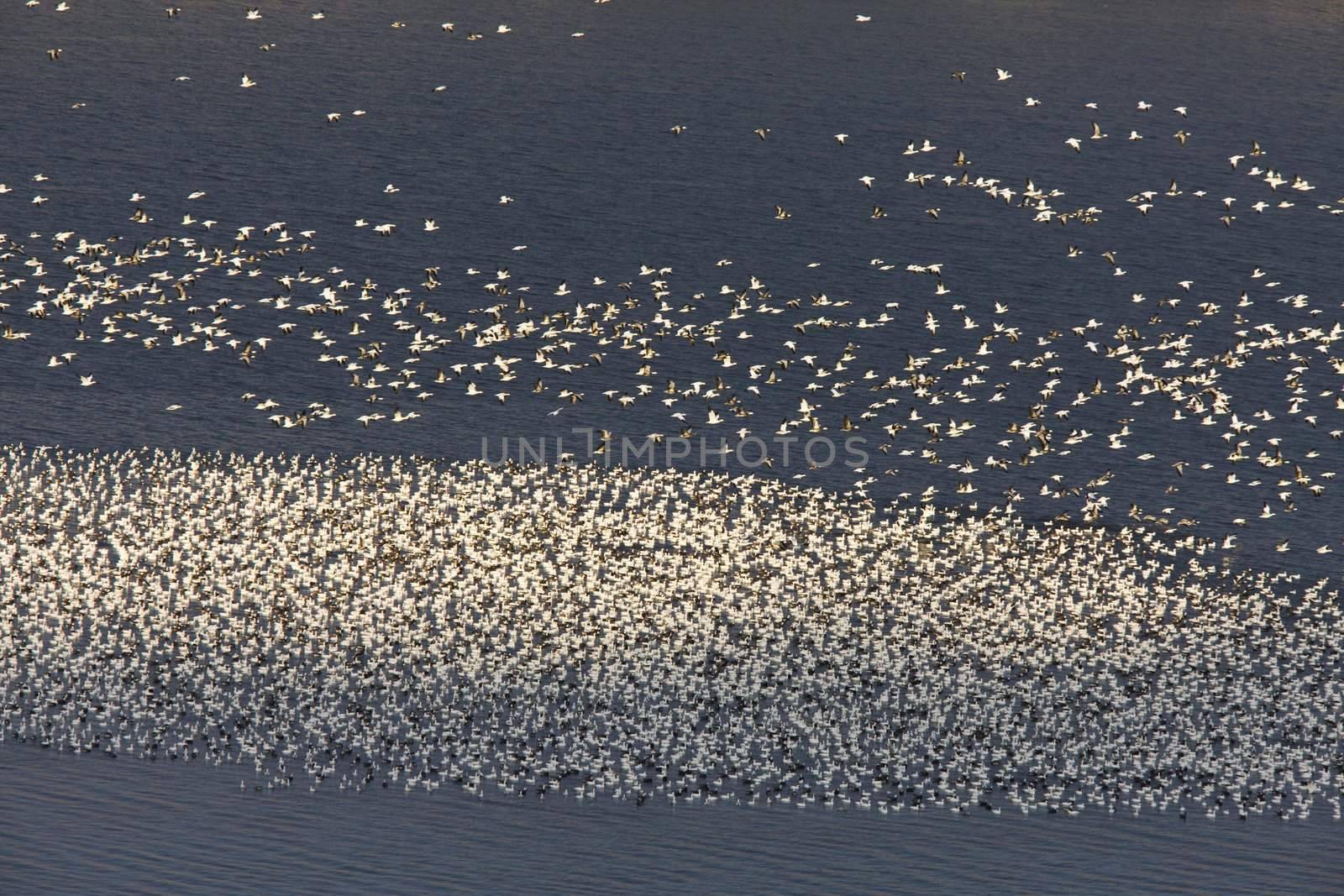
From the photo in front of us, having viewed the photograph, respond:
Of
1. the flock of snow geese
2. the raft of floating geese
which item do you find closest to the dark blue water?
the raft of floating geese

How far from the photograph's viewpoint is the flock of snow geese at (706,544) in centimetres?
7831

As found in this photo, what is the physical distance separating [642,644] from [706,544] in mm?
17917

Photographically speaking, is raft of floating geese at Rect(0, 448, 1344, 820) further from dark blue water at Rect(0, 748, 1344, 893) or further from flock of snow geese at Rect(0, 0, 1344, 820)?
dark blue water at Rect(0, 748, 1344, 893)

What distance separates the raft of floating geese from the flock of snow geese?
255 mm

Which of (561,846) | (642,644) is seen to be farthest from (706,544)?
(561,846)

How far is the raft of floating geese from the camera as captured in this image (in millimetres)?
76375

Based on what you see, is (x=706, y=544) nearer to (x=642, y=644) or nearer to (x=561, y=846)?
(x=642, y=644)

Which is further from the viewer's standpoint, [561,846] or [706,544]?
[706,544]

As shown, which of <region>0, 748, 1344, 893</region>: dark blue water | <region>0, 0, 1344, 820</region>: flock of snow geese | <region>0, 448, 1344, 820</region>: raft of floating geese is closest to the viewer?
<region>0, 748, 1344, 893</region>: dark blue water

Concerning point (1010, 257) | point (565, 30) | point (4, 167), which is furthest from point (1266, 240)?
point (4, 167)

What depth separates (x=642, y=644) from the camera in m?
90.6

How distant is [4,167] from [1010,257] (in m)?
83.1

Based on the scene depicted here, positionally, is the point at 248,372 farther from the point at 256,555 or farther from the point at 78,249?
the point at 256,555

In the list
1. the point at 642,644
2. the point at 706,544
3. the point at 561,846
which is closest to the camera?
the point at 561,846
